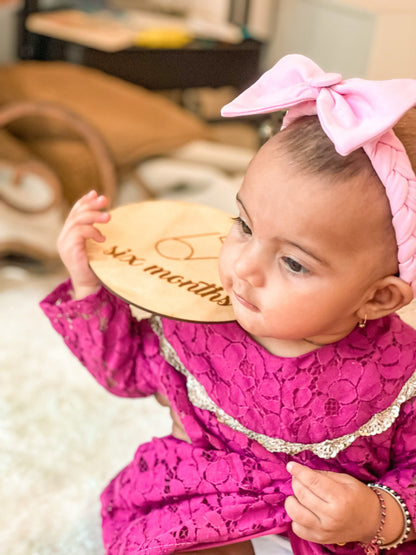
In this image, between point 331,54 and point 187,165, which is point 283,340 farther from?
point 331,54

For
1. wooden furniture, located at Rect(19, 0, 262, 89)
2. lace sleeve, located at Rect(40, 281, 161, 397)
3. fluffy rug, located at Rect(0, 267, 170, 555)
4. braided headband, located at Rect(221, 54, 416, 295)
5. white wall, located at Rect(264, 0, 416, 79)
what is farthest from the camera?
wooden furniture, located at Rect(19, 0, 262, 89)

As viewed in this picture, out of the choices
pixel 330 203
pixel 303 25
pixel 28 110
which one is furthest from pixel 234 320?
pixel 303 25

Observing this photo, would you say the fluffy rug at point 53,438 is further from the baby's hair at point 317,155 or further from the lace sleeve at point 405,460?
the baby's hair at point 317,155

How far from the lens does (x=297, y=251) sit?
702 mm

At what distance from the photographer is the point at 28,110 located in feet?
5.48

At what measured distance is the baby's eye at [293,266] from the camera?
0.72m

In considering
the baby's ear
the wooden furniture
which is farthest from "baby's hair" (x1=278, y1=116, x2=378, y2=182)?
the wooden furniture

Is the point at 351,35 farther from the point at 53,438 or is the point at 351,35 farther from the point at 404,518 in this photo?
the point at 404,518

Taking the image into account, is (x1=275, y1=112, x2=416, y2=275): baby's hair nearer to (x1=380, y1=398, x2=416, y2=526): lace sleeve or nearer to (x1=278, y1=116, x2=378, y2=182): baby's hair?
(x1=278, y1=116, x2=378, y2=182): baby's hair

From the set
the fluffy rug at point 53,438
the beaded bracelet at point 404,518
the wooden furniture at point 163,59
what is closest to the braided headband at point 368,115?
the beaded bracelet at point 404,518

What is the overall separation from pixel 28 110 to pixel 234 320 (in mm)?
1053

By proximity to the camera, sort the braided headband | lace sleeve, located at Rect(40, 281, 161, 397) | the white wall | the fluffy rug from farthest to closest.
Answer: the white wall
the fluffy rug
lace sleeve, located at Rect(40, 281, 161, 397)
the braided headband

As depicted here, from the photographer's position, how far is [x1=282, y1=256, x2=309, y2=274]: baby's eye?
0.72 m

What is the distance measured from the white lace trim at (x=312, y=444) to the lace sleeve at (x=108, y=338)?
5 cm
